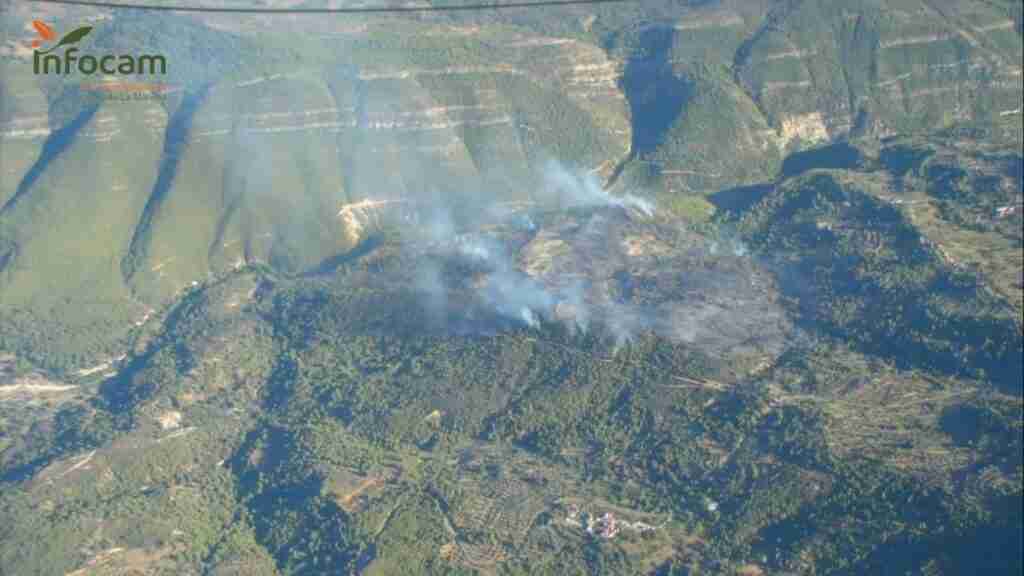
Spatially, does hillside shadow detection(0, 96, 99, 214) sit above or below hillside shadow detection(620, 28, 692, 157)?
below

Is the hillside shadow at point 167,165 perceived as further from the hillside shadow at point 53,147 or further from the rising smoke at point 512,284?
the rising smoke at point 512,284

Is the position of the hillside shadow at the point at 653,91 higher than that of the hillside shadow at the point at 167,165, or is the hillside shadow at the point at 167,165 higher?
the hillside shadow at the point at 653,91

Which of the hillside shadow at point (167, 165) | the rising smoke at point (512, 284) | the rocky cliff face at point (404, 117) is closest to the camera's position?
the rising smoke at point (512, 284)

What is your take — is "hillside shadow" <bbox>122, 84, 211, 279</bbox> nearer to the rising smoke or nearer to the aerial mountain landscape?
the aerial mountain landscape

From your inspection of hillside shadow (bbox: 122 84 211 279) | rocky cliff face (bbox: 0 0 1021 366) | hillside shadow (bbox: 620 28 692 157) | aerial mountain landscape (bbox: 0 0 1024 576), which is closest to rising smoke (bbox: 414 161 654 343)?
aerial mountain landscape (bbox: 0 0 1024 576)

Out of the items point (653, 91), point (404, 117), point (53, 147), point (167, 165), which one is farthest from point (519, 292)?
point (53, 147)

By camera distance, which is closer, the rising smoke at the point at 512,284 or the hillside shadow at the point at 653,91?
the rising smoke at the point at 512,284

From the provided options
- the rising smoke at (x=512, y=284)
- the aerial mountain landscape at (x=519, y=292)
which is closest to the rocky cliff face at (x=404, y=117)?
the aerial mountain landscape at (x=519, y=292)

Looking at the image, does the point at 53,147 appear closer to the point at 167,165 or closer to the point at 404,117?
the point at 167,165

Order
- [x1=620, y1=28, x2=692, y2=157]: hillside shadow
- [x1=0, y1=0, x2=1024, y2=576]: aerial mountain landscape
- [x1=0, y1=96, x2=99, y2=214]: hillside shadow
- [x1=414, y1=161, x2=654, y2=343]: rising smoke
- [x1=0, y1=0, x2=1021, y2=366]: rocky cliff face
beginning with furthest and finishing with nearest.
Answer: [x1=620, y1=28, x2=692, y2=157]: hillside shadow → [x1=0, y1=96, x2=99, y2=214]: hillside shadow → [x1=0, y1=0, x2=1021, y2=366]: rocky cliff face → [x1=414, y1=161, x2=654, y2=343]: rising smoke → [x1=0, y1=0, x2=1024, y2=576]: aerial mountain landscape
